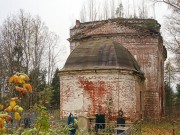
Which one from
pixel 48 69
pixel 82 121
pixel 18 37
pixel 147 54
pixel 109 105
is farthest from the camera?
pixel 48 69

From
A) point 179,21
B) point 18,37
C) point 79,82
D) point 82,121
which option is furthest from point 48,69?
point 82,121

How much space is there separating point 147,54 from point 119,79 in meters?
6.34

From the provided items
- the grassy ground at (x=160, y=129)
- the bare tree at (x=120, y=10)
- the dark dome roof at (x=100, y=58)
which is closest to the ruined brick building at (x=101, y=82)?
the dark dome roof at (x=100, y=58)

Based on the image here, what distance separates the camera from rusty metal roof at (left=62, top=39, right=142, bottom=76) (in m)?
21.8

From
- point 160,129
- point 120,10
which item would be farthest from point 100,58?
point 120,10

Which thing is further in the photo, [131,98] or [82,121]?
[131,98]

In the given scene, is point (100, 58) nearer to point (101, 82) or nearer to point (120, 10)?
point (101, 82)

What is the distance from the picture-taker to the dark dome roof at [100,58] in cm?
2178

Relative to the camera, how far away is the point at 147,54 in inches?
1065

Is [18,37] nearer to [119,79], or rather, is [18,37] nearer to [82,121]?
[119,79]

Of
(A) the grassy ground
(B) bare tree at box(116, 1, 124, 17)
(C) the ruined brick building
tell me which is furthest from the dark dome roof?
(B) bare tree at box(116, 1, 124, 17)

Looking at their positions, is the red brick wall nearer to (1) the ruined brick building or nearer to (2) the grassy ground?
(1) the ruined brick building

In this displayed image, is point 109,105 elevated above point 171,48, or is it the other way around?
point 171,48

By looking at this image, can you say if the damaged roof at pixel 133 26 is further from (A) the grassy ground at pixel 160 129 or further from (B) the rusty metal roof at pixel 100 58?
(A) the grassy ground at pixel 160 129
